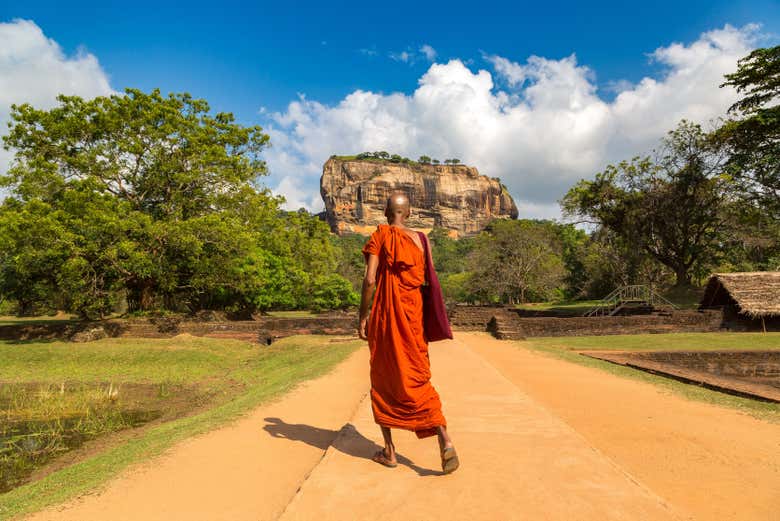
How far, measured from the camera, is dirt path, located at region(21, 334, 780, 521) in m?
2.33

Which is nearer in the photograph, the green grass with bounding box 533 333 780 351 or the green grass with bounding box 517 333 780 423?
the green grass with bounding box 517 333 780 423

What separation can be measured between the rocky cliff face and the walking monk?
385ft

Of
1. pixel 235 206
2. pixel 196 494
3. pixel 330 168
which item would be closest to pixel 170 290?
pixel 235 206

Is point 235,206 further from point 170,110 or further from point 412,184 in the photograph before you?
point 412,184

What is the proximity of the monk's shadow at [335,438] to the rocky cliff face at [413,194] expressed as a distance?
382ft

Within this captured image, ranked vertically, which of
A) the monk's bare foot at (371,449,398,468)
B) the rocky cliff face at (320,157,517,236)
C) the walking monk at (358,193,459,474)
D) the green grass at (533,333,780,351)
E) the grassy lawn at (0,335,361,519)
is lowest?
the grassy lawn at (0,335,361,519)

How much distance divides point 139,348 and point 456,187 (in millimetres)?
122121

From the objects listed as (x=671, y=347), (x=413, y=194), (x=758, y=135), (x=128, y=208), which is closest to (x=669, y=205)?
(x=758, y=135)

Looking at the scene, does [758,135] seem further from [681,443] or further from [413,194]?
[413,194]

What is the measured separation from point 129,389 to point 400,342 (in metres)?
7.84

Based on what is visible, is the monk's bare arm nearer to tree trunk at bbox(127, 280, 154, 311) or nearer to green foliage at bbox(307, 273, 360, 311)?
tree trunk at bbox(127, 280, 154, 311)

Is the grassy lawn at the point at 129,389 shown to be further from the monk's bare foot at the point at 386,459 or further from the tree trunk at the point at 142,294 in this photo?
the tree trunk at the point at 142,294

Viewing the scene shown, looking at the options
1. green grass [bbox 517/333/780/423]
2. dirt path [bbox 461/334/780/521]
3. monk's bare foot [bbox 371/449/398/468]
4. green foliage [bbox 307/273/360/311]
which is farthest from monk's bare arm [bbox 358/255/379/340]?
green foliage [bbox 307/273/360/311]

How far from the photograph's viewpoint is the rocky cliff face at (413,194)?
401ft
